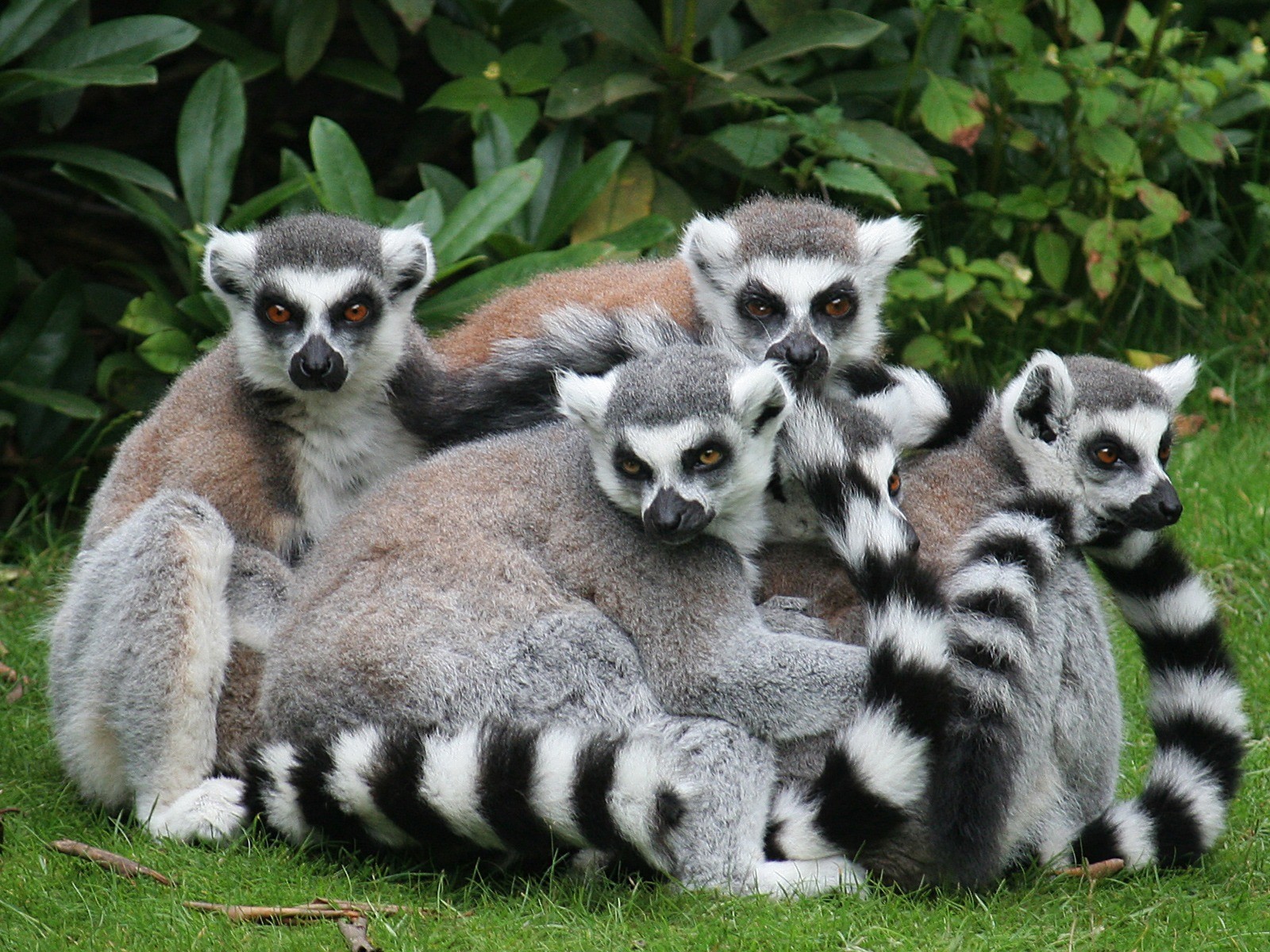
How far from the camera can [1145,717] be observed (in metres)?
5.51

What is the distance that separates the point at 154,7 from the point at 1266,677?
637 centimetres

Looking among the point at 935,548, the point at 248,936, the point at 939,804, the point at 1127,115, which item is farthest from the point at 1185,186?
the point at 248,936

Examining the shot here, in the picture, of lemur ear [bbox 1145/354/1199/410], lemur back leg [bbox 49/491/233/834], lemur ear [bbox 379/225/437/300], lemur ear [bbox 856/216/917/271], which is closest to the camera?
lemur back leg [bbox 49/491/233/834]

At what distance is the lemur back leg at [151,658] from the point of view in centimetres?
437

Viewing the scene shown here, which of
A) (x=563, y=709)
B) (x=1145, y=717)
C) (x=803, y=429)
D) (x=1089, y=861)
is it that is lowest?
(x=1145, y=717)

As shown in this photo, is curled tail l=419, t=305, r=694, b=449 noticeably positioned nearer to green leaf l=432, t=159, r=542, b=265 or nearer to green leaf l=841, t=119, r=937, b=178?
green leaf l=432, t=159, r=542, b=265

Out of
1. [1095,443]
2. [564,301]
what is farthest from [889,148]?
[1095,443]

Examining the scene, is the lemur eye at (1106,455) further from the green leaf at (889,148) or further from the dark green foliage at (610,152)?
the green leaf at (889,148)

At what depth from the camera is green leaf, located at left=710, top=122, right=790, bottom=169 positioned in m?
7.48

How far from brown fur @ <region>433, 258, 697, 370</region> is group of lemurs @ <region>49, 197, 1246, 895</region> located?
0.39 meters

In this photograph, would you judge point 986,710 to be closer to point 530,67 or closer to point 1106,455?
point 1106,455

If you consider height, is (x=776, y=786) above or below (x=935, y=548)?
below

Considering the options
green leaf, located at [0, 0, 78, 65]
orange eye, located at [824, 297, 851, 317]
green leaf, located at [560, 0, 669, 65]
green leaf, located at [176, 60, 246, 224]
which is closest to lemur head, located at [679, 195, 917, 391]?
orange eye, located at [824, 297, 851, 317]

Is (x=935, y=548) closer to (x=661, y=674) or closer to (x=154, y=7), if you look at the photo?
(x=661, y=674)
